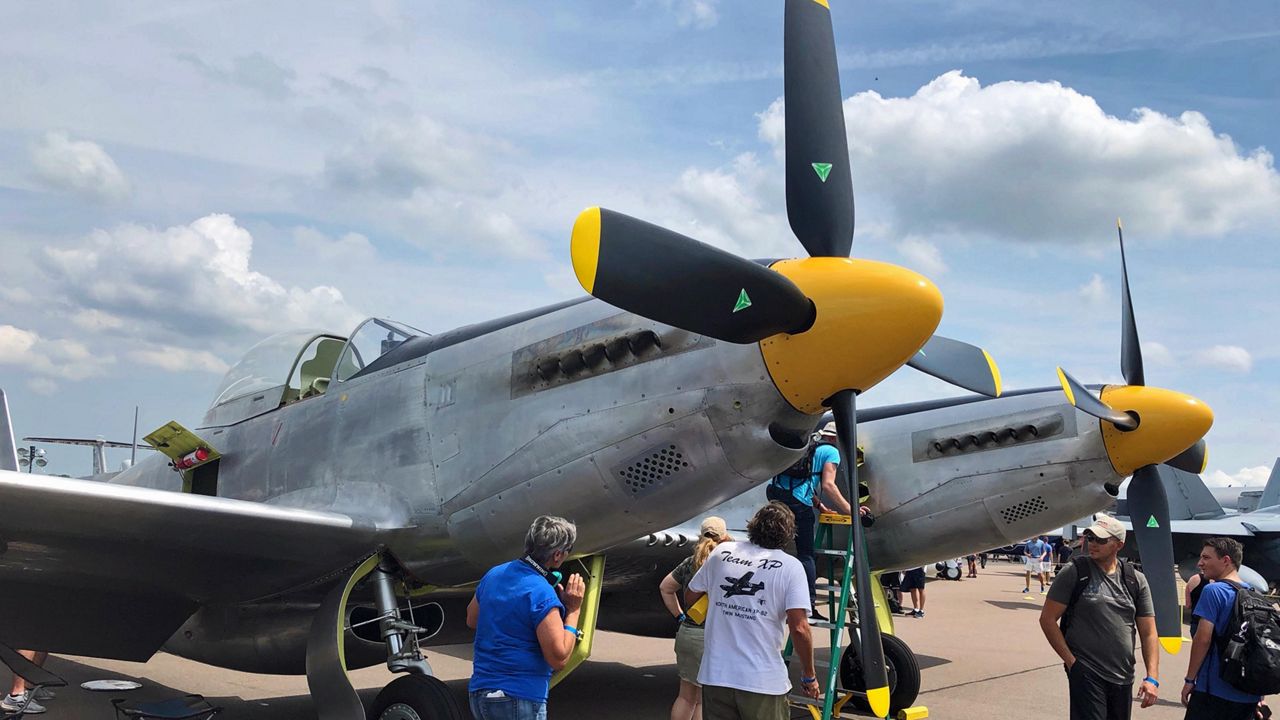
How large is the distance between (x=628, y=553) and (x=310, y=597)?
2.23 m

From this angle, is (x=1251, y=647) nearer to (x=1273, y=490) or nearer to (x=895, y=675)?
(x=895, y=675)

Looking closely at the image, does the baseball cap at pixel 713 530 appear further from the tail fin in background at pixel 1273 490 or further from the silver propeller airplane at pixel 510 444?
the tail fin in background at pixel 1273 490

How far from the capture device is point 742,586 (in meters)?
4.05

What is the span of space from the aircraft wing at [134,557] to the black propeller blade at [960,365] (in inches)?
148

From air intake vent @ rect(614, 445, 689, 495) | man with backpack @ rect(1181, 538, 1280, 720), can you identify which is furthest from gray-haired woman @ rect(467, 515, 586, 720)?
man with backpack @ rect(1181, 538, 1280, 720)

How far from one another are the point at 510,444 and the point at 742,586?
1733 mm

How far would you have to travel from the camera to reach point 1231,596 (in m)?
4.70

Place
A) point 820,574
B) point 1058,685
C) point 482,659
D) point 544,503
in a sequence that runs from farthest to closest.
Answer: point 1058,685
point 820,574
point 544,503
point 482,659

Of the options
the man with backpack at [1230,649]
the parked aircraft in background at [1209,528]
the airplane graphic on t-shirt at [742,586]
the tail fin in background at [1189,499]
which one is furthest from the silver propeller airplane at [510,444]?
the tail fin in background at [1189,499]

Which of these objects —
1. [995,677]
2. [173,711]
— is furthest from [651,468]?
[995,677]

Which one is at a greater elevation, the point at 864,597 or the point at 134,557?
the point at 134,557

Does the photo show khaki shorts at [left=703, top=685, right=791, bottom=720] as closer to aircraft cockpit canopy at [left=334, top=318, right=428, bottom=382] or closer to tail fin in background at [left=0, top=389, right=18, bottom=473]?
aircraft cockpit canopy at [left=334, top=318, right=428, bottom=382]

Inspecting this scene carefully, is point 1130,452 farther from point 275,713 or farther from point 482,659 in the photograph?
point 275,713

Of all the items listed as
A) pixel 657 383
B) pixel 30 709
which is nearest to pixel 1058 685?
pixel 657 383
